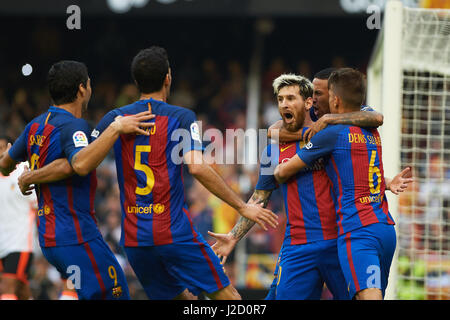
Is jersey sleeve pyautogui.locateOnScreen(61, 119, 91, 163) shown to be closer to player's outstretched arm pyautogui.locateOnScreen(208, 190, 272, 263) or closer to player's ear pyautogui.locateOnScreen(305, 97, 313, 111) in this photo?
player's outstretched arm pyautogui.locateOnScreen(208, 190, 272, 263)

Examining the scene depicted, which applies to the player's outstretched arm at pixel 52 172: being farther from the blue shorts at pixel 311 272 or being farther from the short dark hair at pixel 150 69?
the blue shorts at pixel 311 272

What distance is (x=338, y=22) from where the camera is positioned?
48.2ft

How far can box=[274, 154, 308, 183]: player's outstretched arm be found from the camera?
187 inches

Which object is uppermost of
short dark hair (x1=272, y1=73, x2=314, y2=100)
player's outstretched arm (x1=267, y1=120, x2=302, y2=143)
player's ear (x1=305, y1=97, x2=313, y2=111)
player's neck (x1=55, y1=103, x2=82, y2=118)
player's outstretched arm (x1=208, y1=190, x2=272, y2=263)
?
short dark hair (x1=272, y1=73, x2=314, y2=100)

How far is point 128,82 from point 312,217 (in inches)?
417

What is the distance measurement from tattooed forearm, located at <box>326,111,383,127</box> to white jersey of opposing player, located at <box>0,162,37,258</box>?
3.87 m

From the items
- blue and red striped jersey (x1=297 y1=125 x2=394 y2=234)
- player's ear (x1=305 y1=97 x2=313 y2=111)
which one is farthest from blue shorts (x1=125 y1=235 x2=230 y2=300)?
player's ear (x1=305 y1=97 x2=313 y2=111)

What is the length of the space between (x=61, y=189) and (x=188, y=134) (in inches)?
38.6

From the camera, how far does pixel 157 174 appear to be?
14.9 ft

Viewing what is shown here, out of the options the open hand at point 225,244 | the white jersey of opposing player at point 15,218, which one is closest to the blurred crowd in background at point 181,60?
the white jersey of opposing player at point 15,218

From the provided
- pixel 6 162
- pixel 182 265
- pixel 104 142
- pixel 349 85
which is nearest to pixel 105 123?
pixel 104 142

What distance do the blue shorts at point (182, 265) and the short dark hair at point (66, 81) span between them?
1.17m
